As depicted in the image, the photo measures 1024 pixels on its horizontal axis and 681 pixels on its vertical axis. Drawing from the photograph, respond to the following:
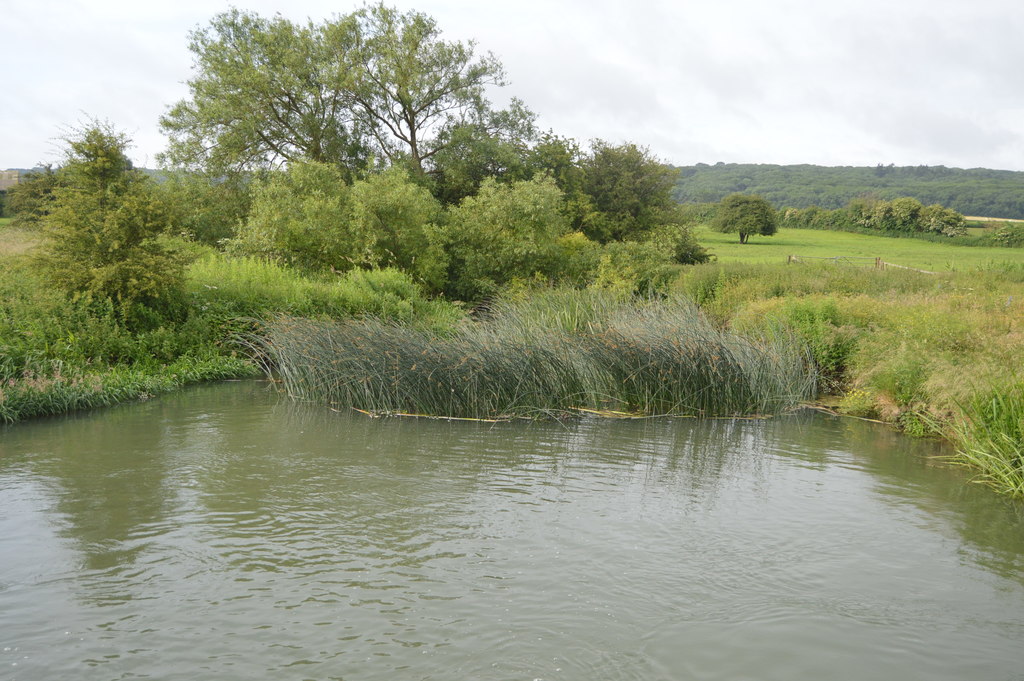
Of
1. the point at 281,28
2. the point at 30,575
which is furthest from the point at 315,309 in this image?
the point at 281,28

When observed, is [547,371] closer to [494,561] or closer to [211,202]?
[494,561]

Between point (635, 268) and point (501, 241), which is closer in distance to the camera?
point (635, 268)

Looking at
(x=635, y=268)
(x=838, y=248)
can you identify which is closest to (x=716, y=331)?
(x=635, y=268)

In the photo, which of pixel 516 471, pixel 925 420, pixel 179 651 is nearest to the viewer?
pixel 179 651

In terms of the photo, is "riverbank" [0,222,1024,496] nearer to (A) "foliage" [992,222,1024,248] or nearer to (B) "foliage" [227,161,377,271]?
(B) "foliage" [227,161,377,271]

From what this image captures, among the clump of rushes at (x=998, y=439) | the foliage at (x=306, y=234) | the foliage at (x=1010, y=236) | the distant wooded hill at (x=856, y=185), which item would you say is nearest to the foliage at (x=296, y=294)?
the foliage at (x=306, y=234)

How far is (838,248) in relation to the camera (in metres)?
46.5

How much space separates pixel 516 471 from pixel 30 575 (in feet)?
14.0

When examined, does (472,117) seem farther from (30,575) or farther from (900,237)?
(900,237)

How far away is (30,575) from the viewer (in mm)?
5164

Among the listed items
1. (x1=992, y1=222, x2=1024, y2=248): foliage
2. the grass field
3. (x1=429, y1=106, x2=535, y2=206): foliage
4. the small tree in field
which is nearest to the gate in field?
the grass field

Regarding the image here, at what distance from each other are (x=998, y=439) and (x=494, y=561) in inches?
217

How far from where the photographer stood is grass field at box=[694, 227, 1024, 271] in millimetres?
38281

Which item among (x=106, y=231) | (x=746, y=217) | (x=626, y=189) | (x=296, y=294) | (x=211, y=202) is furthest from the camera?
(x=746, y=217)
